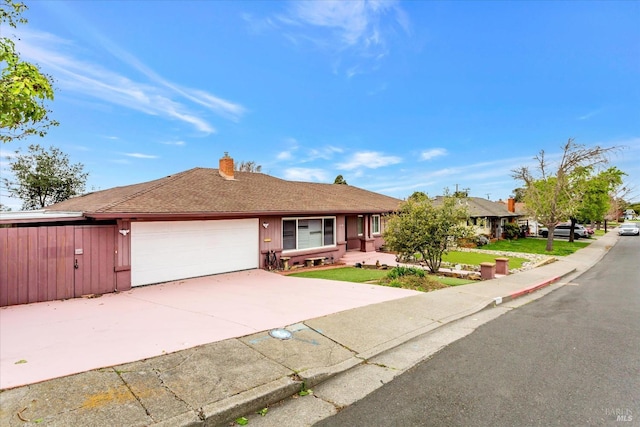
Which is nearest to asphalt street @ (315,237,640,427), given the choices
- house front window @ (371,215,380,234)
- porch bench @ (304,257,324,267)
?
porch bench @ (304,257,324,267)

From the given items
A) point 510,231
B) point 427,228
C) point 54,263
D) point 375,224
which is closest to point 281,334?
point 54,263

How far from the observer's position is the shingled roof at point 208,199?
11.0 m

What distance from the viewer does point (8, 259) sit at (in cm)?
847

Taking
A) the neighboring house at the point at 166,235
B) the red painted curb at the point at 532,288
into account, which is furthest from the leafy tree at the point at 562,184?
the neighboring house at the point at 166,235

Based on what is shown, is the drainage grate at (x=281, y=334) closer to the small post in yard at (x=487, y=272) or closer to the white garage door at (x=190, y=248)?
the white garage door at (x=190, y=248)

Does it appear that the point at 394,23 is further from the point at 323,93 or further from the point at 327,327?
the point at 327,327

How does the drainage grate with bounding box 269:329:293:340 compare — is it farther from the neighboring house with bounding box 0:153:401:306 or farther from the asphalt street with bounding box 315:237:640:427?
the neighboring house with bounding box 0:153:401:306

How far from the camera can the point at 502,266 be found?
599 inches

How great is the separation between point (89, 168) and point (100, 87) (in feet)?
57.9

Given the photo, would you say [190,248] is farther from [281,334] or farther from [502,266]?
[502,266]

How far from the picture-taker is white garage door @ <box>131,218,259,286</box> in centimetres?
1091

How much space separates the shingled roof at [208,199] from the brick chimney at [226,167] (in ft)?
0.89

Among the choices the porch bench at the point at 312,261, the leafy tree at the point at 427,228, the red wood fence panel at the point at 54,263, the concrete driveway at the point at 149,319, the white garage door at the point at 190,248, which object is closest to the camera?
the concrete driveway at the point at 149,319

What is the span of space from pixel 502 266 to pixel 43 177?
33720 mm
